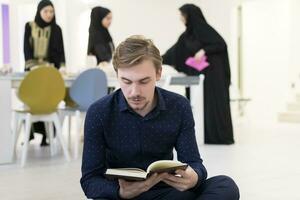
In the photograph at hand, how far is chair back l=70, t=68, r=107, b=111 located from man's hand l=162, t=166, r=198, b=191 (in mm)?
2690

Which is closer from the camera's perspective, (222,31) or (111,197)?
(111,197)

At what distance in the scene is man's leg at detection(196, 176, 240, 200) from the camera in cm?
162

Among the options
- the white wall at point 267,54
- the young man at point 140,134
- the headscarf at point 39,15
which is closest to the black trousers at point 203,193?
the young man at point 140,134

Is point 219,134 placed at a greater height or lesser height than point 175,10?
lesser

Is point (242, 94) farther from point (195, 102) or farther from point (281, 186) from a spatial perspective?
point (281, 186)

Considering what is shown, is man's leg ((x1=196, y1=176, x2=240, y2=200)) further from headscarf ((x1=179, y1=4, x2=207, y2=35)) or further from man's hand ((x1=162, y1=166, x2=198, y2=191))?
headscarf ((x1=179, y1=4, x2=207, y2=35))

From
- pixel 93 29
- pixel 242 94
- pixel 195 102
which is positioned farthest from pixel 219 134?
pixel 242 94

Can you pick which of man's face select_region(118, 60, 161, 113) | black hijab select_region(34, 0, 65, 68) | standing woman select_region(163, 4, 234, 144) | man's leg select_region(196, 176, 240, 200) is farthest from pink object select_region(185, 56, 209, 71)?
man's face select_region(118, 60, 161, 113)

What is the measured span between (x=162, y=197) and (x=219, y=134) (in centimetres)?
349

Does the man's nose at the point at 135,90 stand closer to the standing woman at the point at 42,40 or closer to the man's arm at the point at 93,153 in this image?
the man's arm at the point at 93,153

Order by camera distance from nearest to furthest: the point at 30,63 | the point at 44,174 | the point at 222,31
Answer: the point at 44,174 → the point at 30,63 → the point at 222,31

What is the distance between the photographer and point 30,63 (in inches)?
185

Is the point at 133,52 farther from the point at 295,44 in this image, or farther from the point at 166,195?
the point at 295,44

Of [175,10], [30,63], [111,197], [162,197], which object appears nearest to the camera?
[111,197]
